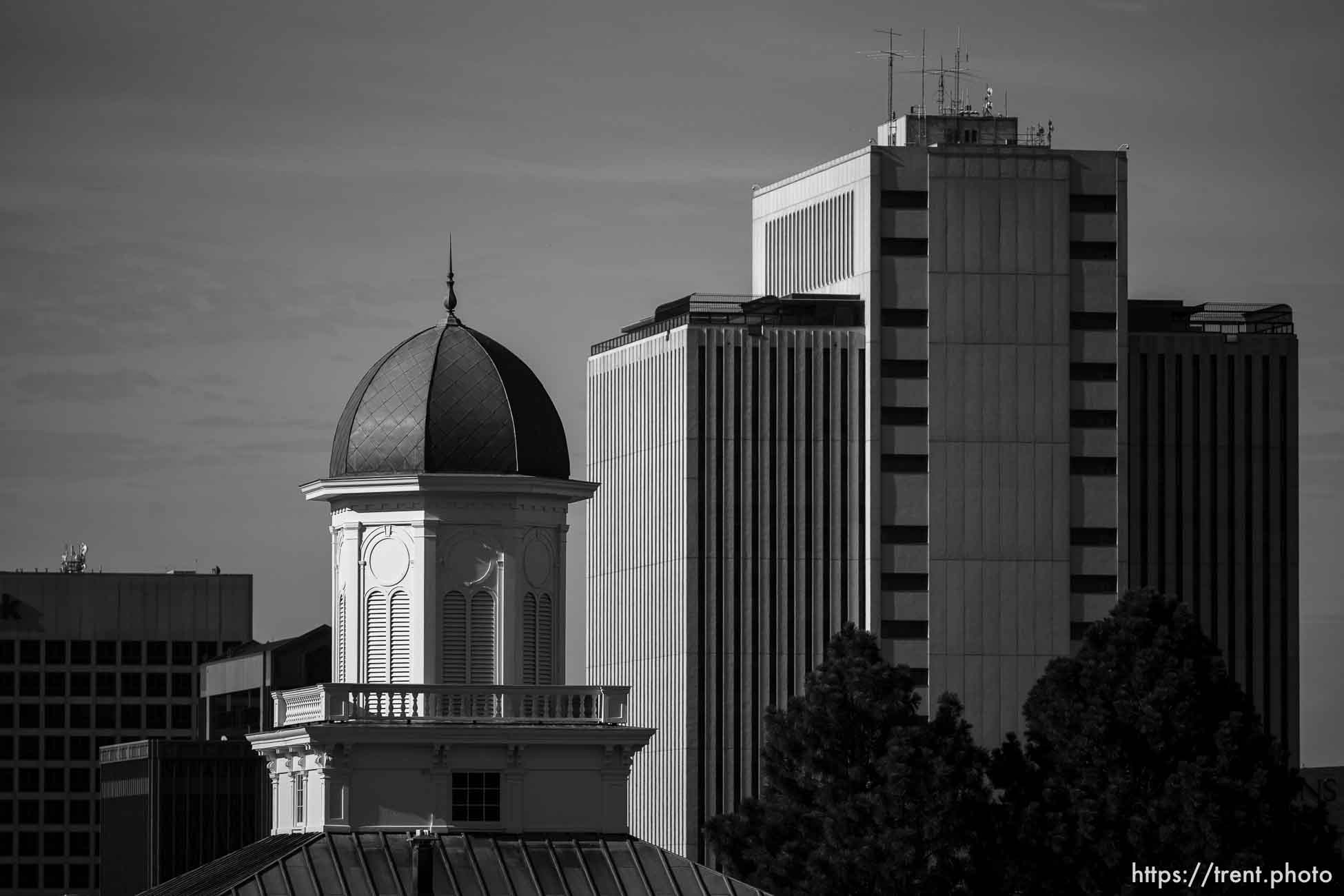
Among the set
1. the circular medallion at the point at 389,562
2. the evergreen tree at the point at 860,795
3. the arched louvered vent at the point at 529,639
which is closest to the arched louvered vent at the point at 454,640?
the circular medallion at the point at 389,562

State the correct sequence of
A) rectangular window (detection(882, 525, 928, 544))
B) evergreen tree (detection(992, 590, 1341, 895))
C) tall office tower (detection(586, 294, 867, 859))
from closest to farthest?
1. evergreen tree (detection(992, 590, 1341, 895))
2. tall office tower (detection(586, 294, 867, 859))
3. rectangular window (detection(882, 525, 928, 544))

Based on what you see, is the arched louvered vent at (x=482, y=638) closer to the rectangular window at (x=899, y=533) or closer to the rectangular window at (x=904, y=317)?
the rectangular window at (x=899, y=533)

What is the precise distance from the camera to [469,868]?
71688 millimetres

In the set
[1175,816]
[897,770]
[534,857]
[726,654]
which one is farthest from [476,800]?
[726,654]

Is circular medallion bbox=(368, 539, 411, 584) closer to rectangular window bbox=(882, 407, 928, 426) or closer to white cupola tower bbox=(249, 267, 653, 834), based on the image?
white cupola tower bbox=(249, 267, 653, 834)

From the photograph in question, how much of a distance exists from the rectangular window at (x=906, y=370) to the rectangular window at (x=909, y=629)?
1453 centimetres

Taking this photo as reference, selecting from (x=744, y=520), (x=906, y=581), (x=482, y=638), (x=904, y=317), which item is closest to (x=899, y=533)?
(x=906, y=581)

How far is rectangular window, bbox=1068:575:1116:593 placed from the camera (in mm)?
199000

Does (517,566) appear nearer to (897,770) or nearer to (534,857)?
(534,857)

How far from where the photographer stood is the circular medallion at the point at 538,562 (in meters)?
75.6

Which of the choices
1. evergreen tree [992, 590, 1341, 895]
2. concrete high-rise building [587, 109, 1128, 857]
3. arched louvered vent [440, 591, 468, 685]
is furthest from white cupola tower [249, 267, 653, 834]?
concrete high-rise building [587, 109, 1128, 857]

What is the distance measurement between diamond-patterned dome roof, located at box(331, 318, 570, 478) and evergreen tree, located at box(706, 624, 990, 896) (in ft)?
60.5

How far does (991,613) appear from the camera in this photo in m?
197

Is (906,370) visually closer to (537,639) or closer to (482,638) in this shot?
(537,639)
